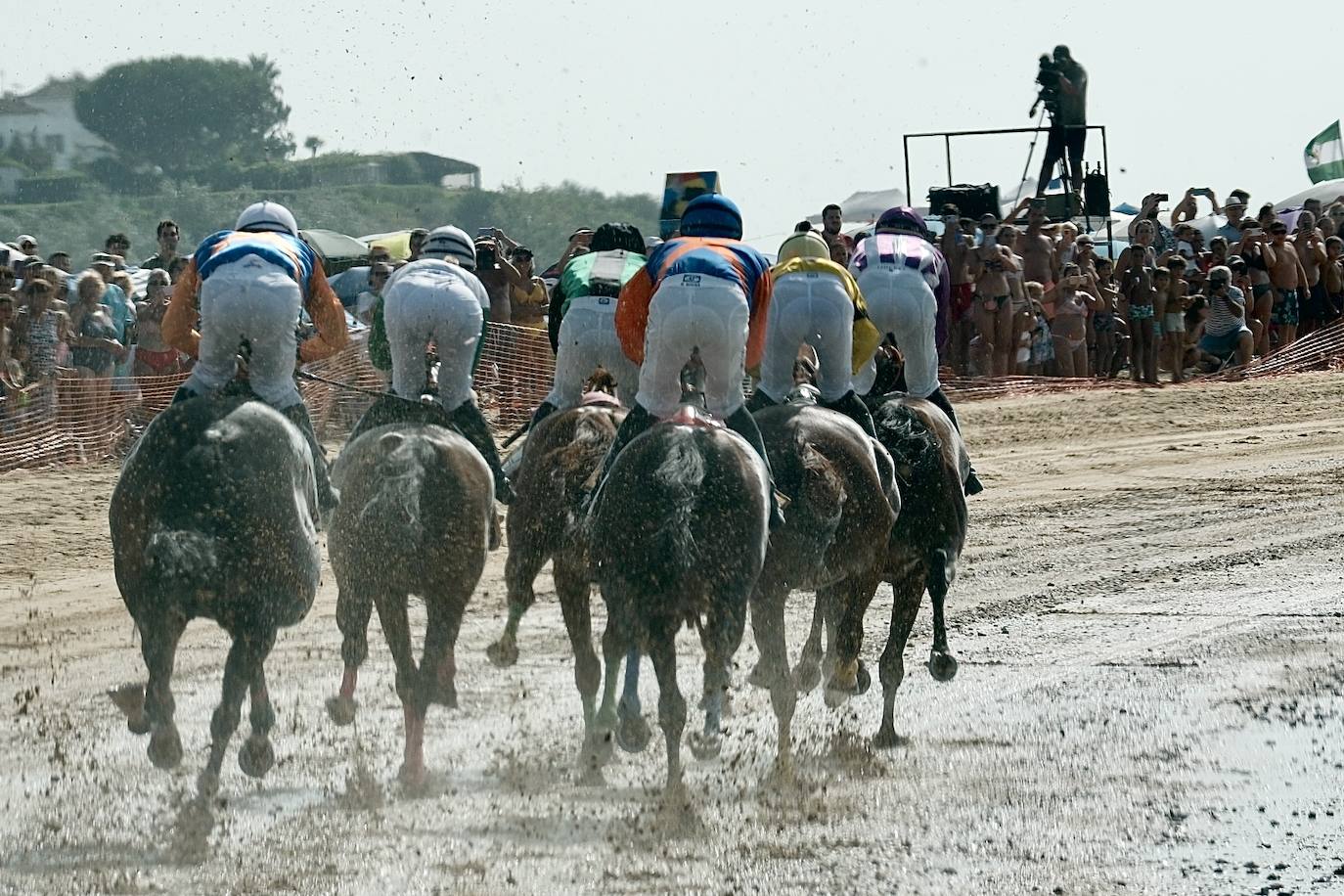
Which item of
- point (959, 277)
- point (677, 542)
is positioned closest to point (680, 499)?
point (677, 542)

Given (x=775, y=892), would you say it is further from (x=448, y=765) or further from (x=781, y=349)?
(x=781, y=349)

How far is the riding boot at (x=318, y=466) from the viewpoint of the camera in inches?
294

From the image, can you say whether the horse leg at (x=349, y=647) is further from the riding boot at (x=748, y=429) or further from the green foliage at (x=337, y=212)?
the green foliage at (x=337, y=212)

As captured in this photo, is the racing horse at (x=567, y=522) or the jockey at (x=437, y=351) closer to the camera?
the racing horse at (x=567, y=522)

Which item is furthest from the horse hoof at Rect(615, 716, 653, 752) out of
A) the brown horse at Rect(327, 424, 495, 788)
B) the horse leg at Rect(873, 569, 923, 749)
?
the horse leg at Rect(873, 569, 923, 749)

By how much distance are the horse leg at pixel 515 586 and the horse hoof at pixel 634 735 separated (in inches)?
40.6

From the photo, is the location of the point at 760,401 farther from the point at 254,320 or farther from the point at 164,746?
the point at 164,746

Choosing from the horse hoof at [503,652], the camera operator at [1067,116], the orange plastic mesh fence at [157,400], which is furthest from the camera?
the camera operator at [1067,116]

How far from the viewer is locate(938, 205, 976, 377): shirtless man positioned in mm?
18094

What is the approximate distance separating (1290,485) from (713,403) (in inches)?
356

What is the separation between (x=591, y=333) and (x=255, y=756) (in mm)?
2689

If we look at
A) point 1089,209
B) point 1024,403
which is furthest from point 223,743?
point 1089,209

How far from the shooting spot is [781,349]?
27.8ft

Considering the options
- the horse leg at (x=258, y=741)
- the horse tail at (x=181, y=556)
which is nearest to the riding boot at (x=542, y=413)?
the horse leg at (x=258, y=741)
